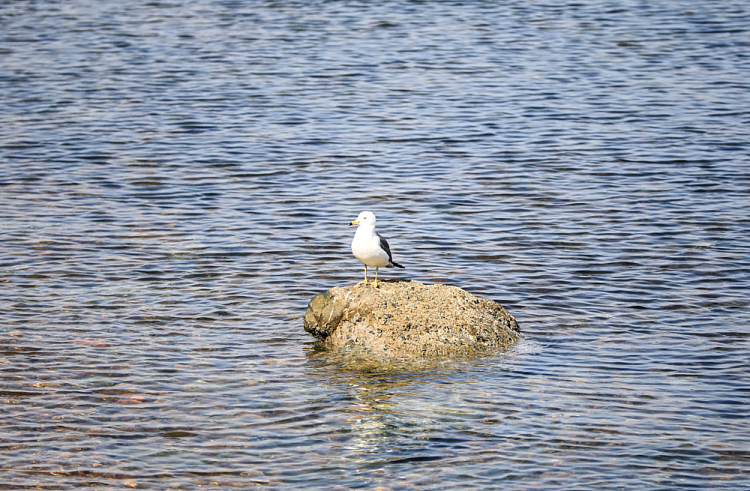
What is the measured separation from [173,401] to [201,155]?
11.5 metres

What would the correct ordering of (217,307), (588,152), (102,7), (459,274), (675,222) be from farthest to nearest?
1. (102,7)
2. (588,152)
3. (675,222)
4. (459,274)
5. (217,307)

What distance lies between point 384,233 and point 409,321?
5.05 metres

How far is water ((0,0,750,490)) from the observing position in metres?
9.36

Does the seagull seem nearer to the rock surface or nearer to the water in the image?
the rock surface

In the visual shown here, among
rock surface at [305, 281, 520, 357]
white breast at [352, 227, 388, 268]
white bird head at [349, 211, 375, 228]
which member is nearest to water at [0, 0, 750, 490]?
rock surface at [305, 281, 520, 357]

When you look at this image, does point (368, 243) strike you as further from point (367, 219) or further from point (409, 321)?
point (409, 321)

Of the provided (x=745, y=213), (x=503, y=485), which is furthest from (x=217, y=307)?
(x=745, y=213)

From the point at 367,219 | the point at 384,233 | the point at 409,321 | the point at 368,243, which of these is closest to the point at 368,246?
the point at 368,243

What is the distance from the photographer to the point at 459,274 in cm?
1450

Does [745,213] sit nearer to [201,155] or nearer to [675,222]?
[675,222]

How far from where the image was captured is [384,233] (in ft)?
54.1

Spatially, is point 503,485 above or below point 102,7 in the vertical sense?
below

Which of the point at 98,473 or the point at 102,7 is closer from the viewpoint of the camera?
the point at 98,473

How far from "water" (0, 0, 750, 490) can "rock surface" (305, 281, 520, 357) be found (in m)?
0.36
